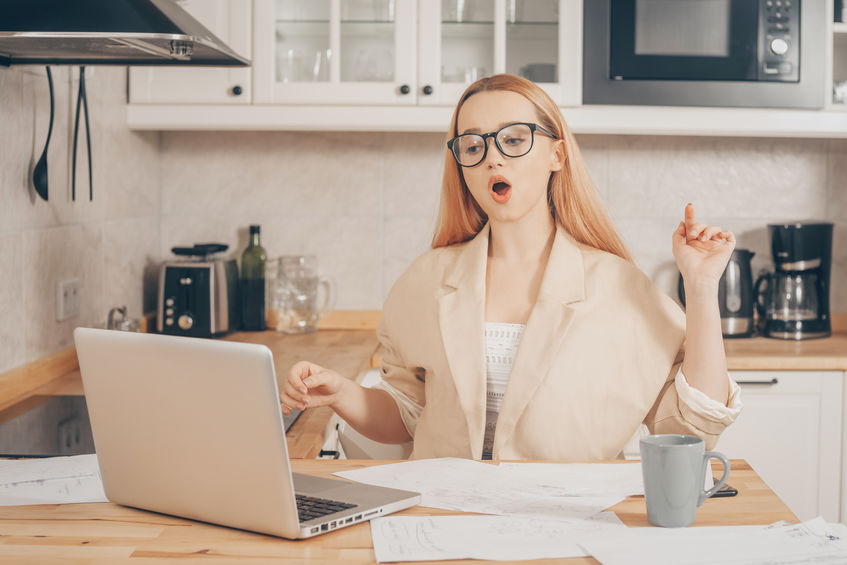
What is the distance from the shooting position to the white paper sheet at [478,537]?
3.03 feet

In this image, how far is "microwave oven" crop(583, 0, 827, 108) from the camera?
8.31 ft

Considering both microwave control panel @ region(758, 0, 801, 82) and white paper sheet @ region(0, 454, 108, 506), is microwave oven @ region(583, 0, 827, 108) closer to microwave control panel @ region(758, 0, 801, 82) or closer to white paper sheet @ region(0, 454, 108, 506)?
microwave control panel @ region(758, 0, 801, 82)

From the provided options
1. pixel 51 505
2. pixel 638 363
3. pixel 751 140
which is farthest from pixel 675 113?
pixel 51 505

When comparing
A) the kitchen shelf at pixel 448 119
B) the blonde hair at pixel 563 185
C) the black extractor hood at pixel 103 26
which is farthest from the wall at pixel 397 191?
the black extractor hood at pixel 103 26

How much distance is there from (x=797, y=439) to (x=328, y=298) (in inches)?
57.6

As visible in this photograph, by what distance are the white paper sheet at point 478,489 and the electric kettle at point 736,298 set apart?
1644 millimetres

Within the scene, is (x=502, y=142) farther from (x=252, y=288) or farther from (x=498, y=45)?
(x=252, y=288)

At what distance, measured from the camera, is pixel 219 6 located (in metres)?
2.58

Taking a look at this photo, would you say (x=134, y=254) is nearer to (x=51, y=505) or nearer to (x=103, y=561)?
(x=51, y=505)

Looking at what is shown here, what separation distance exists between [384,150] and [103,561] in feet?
7.22

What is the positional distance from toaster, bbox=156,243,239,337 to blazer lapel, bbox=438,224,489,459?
1152 mm

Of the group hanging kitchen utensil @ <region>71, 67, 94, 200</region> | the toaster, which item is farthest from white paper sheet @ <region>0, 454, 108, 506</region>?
the toaster

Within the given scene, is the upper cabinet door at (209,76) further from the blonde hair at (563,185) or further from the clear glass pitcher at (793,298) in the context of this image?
the clear glass pitcher at (793,298)

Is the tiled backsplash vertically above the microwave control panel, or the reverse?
the microwave control panel
